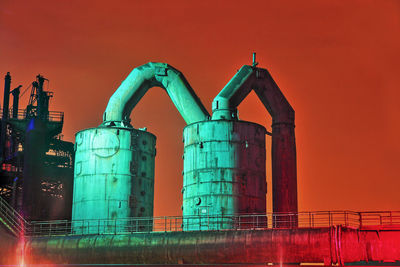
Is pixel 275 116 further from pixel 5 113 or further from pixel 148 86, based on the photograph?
pixel 5 113

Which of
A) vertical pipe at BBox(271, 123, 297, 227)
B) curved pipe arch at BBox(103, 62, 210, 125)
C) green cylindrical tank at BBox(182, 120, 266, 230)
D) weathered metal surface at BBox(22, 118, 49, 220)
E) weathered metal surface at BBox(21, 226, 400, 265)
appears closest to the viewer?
weathered metal surface at BBox(21, 226, 400, 265)

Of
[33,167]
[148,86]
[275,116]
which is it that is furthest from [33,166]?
[275,116]

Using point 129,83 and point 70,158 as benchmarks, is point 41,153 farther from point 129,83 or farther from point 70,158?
point 129,83

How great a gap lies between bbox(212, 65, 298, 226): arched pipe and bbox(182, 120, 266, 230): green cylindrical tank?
160 cm

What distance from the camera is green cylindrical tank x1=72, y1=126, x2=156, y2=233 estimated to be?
140 feet

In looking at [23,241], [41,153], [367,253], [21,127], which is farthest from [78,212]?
[367,253]

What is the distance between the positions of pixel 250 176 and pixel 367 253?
11470 millimetres

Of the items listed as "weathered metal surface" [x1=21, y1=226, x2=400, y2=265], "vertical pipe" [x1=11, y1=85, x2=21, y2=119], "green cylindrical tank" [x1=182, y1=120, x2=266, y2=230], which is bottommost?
"weathered metal surface" [x1=21, y1=226, x2=400, y2=265]

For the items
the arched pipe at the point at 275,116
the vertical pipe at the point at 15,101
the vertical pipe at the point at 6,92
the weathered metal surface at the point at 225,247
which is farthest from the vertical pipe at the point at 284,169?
the vertical pipe at the point at 15,101

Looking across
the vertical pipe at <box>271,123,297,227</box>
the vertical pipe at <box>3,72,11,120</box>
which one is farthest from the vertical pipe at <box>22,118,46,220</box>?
the vertical pipe at <box>271,123,297,227</box>

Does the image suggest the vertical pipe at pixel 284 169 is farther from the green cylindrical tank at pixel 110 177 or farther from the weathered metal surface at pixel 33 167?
the weathered metal surface at pixel 33 167

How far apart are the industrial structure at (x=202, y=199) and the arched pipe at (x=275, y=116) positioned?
0.07 metres

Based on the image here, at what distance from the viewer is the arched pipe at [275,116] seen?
42438 mm

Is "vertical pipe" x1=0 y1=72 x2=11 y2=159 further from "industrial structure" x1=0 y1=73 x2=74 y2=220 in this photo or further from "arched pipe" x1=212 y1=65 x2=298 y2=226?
"arched pipe" x1=212 y1=65 x2=298 y2=226
